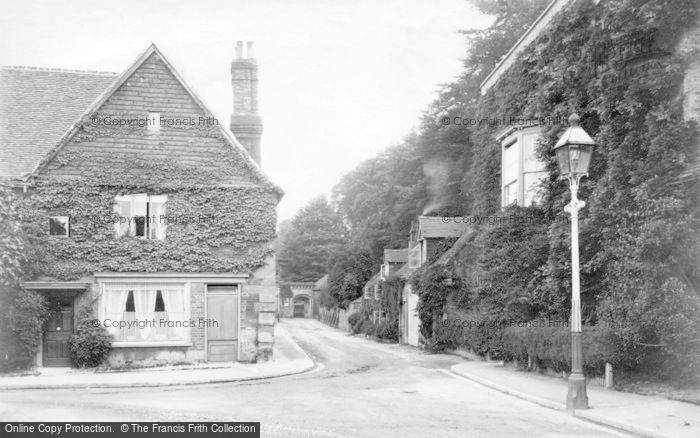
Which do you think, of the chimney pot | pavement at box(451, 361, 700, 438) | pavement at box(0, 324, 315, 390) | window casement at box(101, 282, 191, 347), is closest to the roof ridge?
the chimney pot

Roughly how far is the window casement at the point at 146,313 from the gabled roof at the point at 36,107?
193 inches

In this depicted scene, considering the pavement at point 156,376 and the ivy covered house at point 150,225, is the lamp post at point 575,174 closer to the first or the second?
the pavement at point 156,376

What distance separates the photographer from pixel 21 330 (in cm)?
2188

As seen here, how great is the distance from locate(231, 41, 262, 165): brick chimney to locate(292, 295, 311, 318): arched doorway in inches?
2771

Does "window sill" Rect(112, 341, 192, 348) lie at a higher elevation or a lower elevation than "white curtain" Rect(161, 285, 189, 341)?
lower

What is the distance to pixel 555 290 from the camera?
19750 mm

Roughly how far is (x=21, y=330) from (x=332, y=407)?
12.2 m

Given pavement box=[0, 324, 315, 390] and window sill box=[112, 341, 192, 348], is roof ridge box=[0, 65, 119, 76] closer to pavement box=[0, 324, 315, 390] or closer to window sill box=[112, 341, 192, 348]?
window sill box=[112, 341, 192, 348]

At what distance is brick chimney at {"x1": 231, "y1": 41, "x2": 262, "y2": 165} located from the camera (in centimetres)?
2838

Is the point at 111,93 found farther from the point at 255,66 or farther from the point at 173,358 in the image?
the point at 173,358

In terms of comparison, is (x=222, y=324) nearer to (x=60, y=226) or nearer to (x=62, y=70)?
(x=60, y=226)

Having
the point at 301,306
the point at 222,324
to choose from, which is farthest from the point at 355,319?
the point at 301,306

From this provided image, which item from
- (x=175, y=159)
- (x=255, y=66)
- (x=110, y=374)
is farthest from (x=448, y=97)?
(x=110, y=374)

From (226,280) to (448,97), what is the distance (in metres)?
30.8
